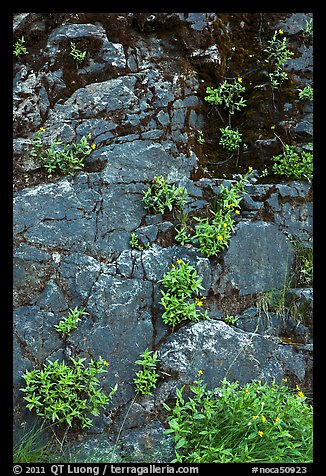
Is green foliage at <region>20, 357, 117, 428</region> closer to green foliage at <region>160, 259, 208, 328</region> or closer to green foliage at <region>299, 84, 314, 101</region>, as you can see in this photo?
green foliage at <region>160, 259, 208, 328</region>

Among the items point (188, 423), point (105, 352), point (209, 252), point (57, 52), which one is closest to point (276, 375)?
point (188, 423)

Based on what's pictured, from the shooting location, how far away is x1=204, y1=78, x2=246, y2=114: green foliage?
15.4ft

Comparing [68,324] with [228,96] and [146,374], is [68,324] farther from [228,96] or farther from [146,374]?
[228,96]

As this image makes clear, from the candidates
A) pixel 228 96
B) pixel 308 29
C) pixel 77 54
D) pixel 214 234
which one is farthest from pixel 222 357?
pixel 308 29

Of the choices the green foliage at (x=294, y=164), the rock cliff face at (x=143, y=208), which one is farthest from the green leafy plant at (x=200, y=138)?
the green foliage at (x=294, y=164)

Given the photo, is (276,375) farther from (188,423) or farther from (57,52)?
(57,52)

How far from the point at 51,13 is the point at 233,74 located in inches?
75.0

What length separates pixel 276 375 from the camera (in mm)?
3762

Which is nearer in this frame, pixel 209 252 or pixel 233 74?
pixel 209 252

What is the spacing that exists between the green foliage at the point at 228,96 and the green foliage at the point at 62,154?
1.33m

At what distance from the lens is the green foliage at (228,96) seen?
4.70 meters
